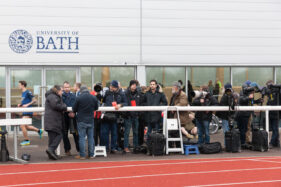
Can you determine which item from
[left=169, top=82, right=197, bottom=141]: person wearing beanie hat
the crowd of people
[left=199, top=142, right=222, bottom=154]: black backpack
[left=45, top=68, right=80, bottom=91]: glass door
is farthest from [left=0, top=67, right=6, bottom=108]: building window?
[left=199, top=142, right=222, bottom=154]: black backpack

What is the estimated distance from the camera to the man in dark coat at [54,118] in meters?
10.3

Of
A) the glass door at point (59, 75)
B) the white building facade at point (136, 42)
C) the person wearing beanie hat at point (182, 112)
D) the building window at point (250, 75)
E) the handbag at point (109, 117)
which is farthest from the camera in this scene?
the building window at point (250, 75)

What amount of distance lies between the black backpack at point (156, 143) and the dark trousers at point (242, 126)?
2674mm

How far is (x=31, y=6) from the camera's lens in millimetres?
15734

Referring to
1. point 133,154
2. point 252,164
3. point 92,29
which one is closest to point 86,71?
point 92,29

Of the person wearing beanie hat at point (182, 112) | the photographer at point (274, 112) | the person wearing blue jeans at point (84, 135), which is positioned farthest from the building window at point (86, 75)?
the photographer at point (274, 112)

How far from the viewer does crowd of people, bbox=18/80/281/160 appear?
1040cm

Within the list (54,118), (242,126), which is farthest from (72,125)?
(242,126)

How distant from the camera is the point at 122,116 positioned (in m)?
11.5

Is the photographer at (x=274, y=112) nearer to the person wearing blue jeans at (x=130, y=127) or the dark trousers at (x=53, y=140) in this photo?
the person wearing blue jeans at (x=130, y=127)

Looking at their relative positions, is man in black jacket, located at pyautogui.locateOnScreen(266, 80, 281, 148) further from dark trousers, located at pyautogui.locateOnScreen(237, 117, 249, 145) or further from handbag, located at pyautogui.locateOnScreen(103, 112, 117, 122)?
handbag, located at pyautogui.locateOnScreen(103, 112, 117, 122)

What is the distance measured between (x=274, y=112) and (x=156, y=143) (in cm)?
396

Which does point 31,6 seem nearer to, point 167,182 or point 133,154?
point 133,154

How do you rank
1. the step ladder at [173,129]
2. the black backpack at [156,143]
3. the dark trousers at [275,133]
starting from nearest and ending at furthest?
the black backpack at [156,143] → the step ladder at [173,129] → the dark trousers at [275,133]
